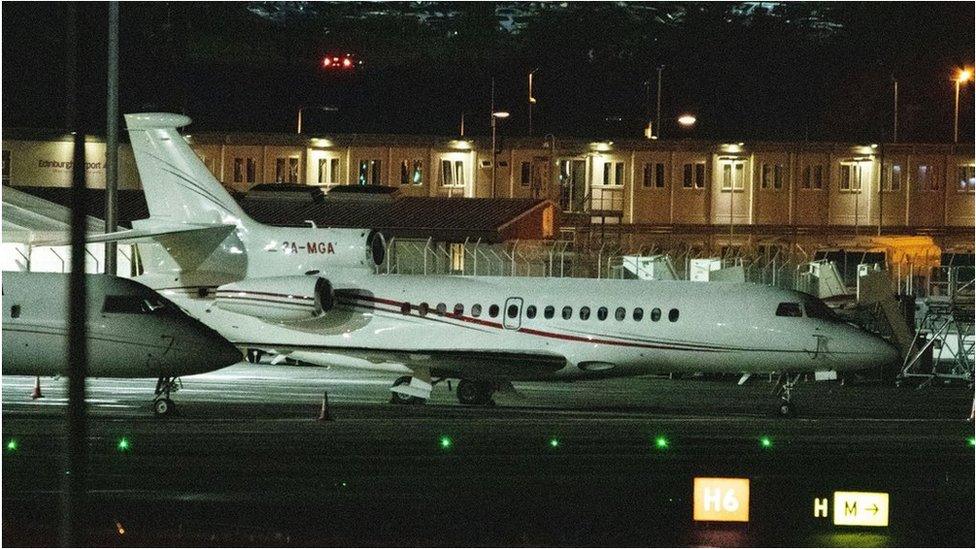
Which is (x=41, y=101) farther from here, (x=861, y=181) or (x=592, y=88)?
(x=861, y=181)

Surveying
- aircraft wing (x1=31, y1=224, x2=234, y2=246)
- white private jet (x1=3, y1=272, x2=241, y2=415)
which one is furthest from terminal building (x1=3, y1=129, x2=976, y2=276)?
white private jet (x1=3, y1=272, x2=241, y2=415)

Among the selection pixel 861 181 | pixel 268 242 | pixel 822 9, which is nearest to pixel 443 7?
pixel 822 9

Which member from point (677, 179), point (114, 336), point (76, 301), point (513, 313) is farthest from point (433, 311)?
point (677, 179)

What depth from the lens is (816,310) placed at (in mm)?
29578

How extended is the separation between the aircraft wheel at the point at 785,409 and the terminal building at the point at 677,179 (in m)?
37.6

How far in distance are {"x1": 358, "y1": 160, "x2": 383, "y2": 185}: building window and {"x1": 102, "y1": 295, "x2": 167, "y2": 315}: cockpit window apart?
1668 inches

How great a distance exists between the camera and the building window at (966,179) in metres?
68.9

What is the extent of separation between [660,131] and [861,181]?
1048 centimetres

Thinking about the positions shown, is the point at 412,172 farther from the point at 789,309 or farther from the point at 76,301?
the point at 76,301

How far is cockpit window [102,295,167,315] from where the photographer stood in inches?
1003

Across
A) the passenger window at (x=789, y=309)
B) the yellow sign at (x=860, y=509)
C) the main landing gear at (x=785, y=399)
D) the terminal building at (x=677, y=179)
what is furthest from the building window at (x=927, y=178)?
the yellow sign at (x=860, y=509)

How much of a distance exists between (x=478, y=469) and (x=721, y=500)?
15.8 ft

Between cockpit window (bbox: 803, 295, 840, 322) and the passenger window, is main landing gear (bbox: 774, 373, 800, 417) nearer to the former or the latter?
the passenger window

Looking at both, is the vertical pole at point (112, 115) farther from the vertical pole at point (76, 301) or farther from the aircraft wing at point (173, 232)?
the vertical pole at point (76, 301)
